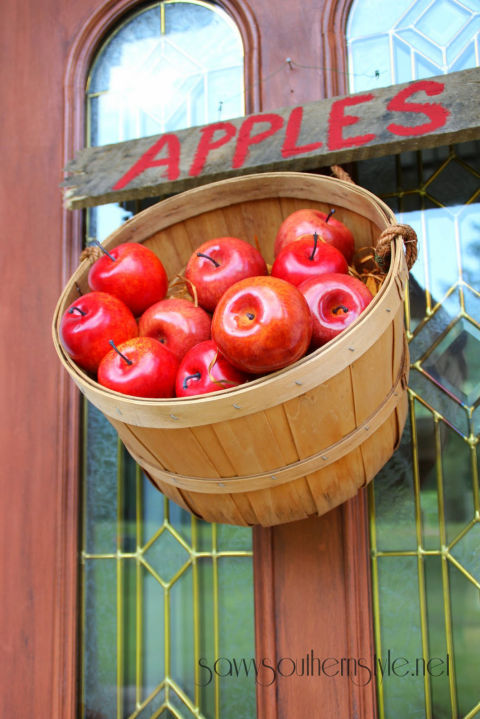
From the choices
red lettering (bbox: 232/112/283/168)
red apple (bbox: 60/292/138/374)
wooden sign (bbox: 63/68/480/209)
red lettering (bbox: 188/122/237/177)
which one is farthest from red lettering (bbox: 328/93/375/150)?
red apple (bbox: 60/292/138/374)

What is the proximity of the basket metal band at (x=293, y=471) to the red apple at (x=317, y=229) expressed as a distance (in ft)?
1.04

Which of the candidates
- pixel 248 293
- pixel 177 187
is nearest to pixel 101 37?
pixel 177 187

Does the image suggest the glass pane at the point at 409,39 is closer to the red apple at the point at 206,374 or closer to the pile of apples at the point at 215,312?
the pile of apples at the point at 215,312

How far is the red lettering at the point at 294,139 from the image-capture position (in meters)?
1.34

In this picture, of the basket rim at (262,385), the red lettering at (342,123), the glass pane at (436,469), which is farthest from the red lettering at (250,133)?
the basket rim at (262,385)

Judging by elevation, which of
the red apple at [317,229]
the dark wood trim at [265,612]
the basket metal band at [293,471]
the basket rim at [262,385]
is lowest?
the dark wood trim at [265,612]

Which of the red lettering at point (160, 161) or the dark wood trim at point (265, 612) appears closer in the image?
the dark wood trim at point (265, 612)

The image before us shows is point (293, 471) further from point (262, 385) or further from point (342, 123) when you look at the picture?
point (342, 123)

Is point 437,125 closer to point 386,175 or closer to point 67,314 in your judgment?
point 386,175

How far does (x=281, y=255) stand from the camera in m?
1.18

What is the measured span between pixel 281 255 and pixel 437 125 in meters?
0.41

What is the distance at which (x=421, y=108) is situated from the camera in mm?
1272

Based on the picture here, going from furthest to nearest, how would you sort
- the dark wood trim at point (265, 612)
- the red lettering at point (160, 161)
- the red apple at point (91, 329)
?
the red lettering at point (160, 161) → the dark wood trim at point (265, 612) → the red apple at point (91, 329)

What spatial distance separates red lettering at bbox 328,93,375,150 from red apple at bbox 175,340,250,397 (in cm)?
56
